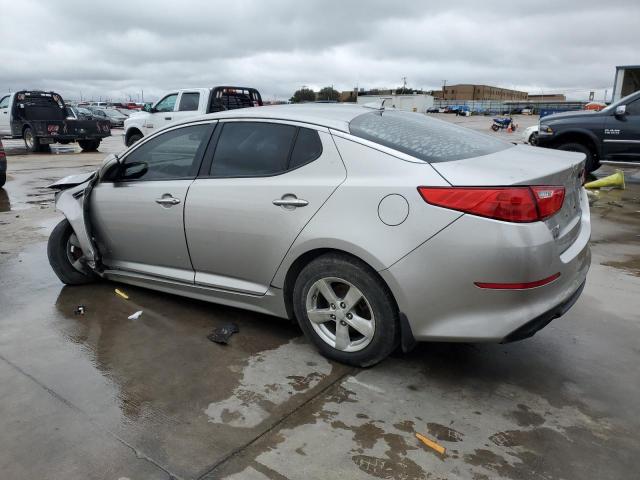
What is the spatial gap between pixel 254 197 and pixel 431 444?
1.82 meters

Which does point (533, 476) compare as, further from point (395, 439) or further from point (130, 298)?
point (130, 298)

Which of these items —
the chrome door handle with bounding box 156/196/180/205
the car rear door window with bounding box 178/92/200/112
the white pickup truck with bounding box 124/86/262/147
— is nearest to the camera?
the chrome door handle with bounding box 156/196/180/205

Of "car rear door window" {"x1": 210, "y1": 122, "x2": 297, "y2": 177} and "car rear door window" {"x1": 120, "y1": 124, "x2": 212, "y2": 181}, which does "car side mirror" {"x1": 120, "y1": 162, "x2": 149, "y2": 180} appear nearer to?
"car rear door window" {"x1": 120, "y1": 124, "x2": 212, "y2": 181}

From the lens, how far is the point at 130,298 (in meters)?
4.46

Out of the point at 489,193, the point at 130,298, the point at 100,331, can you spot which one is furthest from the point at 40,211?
the point at 489,193

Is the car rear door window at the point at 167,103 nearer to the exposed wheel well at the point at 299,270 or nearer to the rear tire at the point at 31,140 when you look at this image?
the rear tire at the point at 31,140

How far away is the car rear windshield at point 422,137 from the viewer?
3.06m

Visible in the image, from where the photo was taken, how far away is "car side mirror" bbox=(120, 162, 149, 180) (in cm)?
418

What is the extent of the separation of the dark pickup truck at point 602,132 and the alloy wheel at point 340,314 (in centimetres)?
860

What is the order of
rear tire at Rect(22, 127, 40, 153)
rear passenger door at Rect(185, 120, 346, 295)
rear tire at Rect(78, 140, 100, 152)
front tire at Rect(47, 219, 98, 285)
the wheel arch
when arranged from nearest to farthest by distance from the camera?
rear passenger door at Rect(185, 120, 346, 295) < front tire at Rect(47, 219, 98, 285) < the wheel arch < rear tire at Rect(22, 127, 40, 153) < rear tire at Rect(78, 140, 100, 152)

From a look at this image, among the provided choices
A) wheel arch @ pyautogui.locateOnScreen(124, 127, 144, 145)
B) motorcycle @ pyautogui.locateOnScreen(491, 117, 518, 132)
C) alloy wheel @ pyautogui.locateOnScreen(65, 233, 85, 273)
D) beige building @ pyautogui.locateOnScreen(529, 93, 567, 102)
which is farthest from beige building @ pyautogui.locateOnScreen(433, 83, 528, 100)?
alloy wheel @ pyautogui.locateOnScreen(65, 233, 85, 273)

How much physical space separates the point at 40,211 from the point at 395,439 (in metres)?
7.26

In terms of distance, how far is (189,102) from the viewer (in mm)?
13797

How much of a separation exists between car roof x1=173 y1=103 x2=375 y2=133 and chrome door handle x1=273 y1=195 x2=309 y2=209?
510 millimetres
